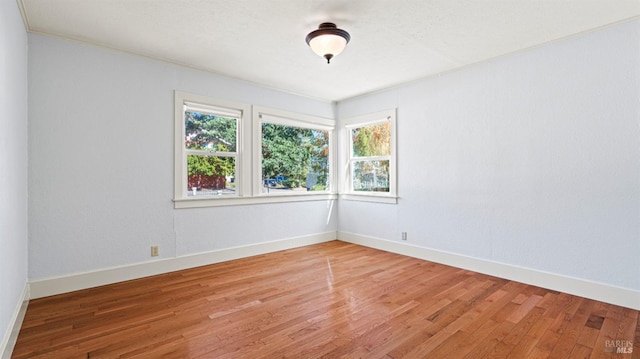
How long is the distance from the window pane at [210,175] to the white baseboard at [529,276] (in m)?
2.47

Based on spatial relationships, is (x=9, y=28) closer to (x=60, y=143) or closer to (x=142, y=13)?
(x=142, y=13)

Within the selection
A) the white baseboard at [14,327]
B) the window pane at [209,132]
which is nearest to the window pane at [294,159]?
the window pane at [209,132]

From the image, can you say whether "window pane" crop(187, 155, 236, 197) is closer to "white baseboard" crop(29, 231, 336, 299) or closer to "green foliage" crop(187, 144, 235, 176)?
"green foliage" crop(187, 144, 235, 176)

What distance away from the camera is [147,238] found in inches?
139

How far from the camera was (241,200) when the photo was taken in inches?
171

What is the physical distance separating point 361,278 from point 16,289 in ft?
10.0

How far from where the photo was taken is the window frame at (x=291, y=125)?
4484mm

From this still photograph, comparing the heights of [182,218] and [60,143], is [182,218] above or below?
below

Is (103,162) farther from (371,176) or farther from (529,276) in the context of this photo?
(529,276)

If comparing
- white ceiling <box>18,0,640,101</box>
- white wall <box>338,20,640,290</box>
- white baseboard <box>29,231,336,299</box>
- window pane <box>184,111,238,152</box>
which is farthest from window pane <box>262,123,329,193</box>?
white wall <box>338,20,640,290</box>

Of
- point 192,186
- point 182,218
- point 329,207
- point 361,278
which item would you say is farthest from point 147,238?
point 329,207

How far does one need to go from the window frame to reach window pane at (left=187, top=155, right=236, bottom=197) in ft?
1.17

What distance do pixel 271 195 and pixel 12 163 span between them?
287cm

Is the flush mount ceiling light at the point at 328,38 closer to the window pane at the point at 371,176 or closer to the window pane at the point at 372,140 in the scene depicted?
the window pane at the point at 372,140
